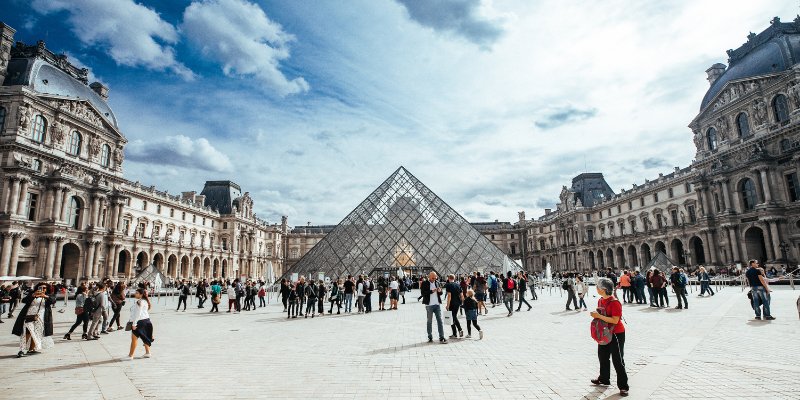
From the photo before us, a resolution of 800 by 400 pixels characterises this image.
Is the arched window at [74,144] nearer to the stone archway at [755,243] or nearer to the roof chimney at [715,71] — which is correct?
the stone archway at [755,243]

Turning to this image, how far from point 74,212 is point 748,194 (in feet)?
170

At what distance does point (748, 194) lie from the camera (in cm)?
3041

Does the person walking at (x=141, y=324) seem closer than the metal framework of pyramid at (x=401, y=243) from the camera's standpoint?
Yes

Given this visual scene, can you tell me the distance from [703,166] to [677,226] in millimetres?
6301

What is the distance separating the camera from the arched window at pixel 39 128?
1106 inches

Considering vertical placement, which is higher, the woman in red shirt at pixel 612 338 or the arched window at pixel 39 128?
the arched window at pixel 39 128

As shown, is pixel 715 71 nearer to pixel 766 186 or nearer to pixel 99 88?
pixel 766 186

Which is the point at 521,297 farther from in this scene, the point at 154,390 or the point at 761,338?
the point at 154,390

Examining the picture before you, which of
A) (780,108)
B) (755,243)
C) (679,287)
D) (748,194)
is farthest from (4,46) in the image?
(755,243)

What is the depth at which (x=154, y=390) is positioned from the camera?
14.9 feet

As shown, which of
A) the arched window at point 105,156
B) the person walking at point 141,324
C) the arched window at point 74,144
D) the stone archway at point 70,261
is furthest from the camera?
the arched window at point 105,156

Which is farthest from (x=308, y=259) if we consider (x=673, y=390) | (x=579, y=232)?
(x=579, y=232)

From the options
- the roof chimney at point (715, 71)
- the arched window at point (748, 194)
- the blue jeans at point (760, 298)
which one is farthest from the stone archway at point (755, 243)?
the blue jeans at point (760, 298)

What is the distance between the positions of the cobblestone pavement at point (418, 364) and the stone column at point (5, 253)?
74.3ft
